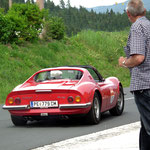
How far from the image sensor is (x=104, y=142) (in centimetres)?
753

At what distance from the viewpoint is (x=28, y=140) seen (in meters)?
8.03

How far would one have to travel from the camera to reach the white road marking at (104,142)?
712 cm

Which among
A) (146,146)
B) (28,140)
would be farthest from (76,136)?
(146,146)

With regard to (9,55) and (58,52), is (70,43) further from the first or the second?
(9,55)

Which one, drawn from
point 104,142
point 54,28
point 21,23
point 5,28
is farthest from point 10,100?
point 54,28

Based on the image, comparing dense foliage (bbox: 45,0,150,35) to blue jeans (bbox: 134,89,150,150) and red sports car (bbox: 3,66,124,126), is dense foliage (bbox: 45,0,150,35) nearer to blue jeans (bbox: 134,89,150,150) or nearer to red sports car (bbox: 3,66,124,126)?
red sports car (bbox: 3,66,124,126)

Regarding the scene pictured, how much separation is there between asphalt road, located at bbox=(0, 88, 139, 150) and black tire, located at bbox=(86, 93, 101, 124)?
141 millimetres

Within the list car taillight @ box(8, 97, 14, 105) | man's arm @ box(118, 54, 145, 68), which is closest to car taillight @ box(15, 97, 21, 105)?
car taillight @ box(8, 97, 14, 105)

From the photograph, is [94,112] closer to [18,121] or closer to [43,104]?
[43,104]

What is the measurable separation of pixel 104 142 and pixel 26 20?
22.1m

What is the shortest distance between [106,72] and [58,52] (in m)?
3.65

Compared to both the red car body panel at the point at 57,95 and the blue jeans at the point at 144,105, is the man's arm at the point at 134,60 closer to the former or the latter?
the blue jeans at the point at 144,105

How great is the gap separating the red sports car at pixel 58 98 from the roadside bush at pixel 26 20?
17510mm

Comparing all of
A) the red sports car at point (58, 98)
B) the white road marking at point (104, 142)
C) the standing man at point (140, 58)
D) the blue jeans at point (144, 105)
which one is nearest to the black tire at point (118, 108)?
the red sports car at point (58, 98)
